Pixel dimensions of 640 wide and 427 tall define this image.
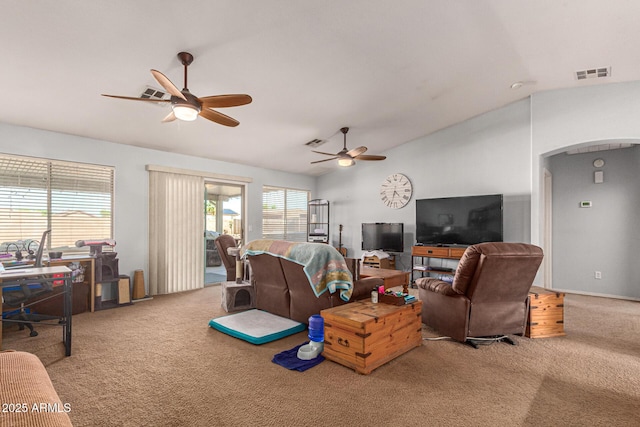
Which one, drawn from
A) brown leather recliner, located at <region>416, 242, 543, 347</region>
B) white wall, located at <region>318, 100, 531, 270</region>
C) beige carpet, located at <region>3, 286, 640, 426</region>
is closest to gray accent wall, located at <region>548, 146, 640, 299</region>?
white wall, located at <region>318, 100, 531, 270</region>

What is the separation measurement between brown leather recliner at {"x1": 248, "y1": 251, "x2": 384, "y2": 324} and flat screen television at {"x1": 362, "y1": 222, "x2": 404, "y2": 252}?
282cm

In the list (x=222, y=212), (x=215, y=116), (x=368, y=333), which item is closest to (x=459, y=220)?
(x=368, y=333)

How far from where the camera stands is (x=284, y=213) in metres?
7.71

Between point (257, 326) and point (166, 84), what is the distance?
249 centimetres

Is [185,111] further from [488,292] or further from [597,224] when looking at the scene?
[597,224]

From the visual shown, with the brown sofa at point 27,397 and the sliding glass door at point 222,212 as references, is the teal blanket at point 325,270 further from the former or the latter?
the sliding glass door at point 222,212

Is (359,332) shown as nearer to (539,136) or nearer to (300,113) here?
(300,113)

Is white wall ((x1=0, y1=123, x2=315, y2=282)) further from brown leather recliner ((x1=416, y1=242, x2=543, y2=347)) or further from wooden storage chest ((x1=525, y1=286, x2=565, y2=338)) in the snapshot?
wooden storage chest ((x1=525, y1=286, x2=565, y2=338))

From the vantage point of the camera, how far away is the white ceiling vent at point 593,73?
4008 millimetres

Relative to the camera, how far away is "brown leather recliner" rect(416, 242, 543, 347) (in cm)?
286

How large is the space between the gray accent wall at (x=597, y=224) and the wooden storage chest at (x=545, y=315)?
9.46 ft

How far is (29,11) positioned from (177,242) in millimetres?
3846

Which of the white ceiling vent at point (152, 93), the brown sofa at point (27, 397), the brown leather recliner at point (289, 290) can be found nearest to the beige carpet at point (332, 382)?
the brown leather recliner at point (289, 290)

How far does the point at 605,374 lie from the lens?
8.30 ft
